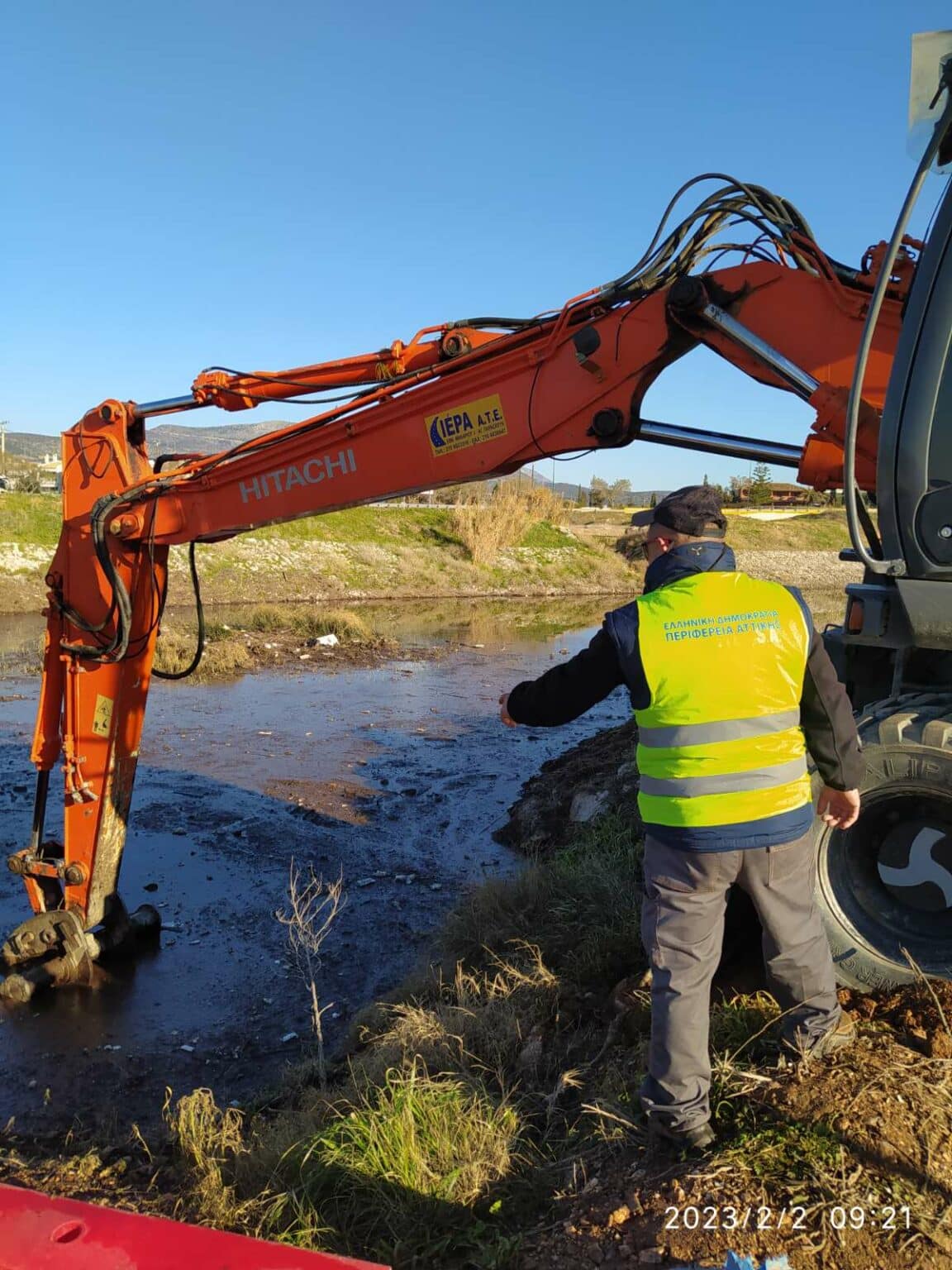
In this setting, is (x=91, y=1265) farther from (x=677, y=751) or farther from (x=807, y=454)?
(x=807, y=454)

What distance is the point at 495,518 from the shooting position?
35062 mm

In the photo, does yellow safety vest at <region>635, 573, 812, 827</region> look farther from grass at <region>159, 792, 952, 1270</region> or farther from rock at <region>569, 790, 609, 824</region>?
rock at <region>569, 790, 609, 824</region>

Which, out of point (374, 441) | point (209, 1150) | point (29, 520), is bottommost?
point (209, 1150)

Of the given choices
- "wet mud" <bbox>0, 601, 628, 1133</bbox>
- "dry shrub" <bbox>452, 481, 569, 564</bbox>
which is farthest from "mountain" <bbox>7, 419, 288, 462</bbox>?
"wet mud" <bbox>0, 601, 628, 1133</bbox>

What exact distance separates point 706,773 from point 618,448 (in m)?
2.49

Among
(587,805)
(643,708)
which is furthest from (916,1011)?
(587,805)

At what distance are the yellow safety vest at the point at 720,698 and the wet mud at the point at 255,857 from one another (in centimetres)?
311

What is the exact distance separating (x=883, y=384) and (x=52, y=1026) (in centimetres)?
559

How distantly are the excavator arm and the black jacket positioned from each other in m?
1.28

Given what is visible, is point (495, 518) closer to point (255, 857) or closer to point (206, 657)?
point (206, 657)

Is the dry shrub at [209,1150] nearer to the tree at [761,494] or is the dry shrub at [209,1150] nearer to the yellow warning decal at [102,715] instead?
the yellow warning decal at [102,715]

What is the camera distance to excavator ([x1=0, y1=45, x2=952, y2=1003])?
12.0 ft

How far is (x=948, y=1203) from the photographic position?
2.58 metres

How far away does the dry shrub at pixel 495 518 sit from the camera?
113 ft
